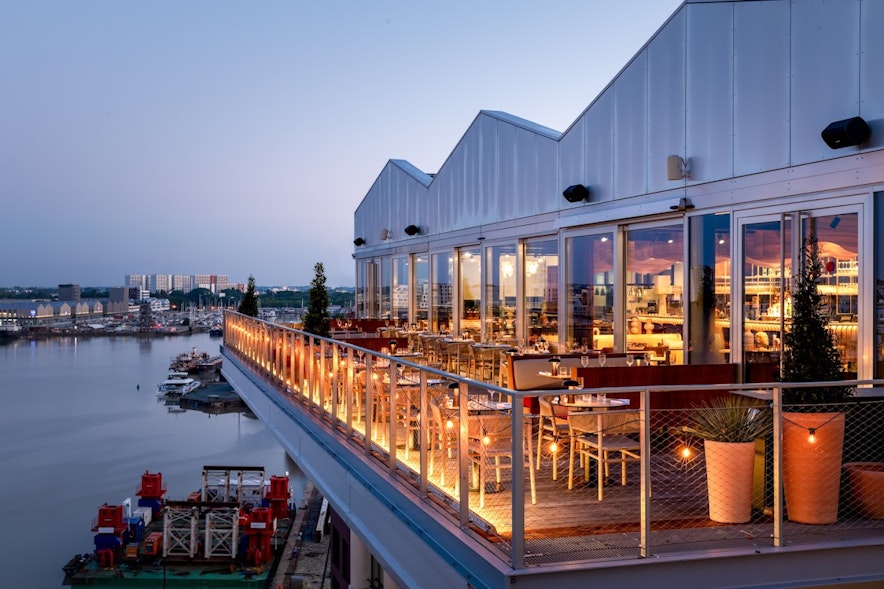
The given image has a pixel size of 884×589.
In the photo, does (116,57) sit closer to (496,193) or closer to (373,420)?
(496,193)

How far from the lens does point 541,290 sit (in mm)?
12953

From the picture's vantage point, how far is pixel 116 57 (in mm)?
58188

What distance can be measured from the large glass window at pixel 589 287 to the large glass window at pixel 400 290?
8433 millimetres

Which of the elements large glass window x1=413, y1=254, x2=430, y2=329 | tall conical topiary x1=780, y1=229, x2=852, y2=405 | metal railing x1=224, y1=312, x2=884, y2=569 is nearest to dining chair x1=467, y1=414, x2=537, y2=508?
metal railing x1=224, y1=312, x2=884, y2=569

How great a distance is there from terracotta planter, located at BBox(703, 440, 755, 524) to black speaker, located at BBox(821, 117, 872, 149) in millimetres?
3451

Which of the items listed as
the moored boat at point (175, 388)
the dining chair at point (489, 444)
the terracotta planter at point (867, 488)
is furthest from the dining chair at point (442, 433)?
the moored boat at point (175, 388)

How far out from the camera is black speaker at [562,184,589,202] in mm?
11227

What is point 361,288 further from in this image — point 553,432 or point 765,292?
point 553,432

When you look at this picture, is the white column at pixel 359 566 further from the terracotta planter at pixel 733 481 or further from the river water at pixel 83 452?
the river water at pixel 83 452

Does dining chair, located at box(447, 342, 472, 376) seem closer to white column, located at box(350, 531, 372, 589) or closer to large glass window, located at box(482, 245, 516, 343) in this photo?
large glass window, located at box(482, 245, 516, 343)

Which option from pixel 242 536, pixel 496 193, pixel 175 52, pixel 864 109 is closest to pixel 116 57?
pixel 175 52

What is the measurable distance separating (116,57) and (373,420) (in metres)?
60.9

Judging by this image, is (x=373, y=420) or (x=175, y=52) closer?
(x=373, y=420)

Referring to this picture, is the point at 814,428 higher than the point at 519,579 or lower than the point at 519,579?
higher
